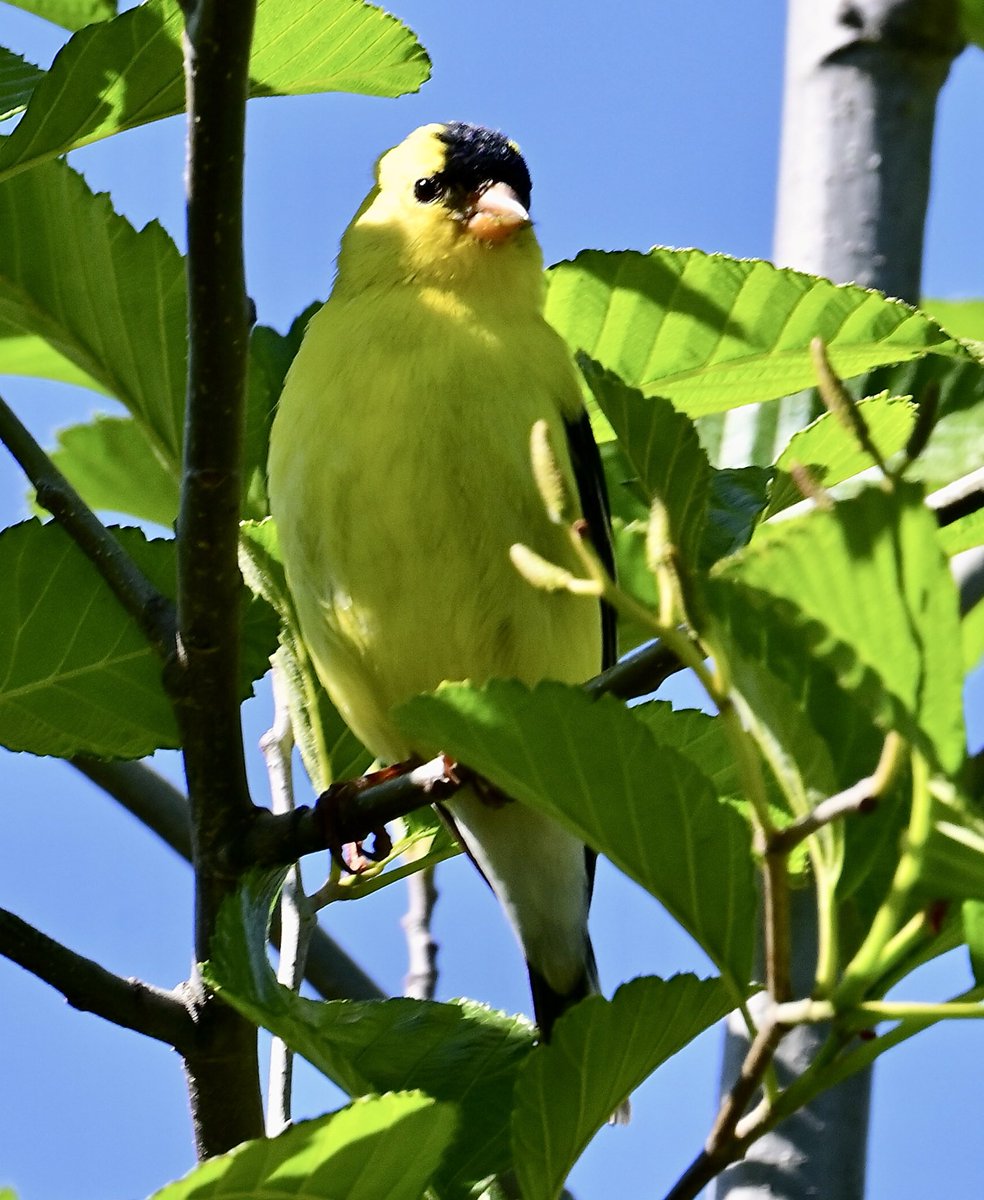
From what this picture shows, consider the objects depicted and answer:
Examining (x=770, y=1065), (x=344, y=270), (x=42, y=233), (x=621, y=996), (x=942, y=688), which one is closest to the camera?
(x=942, y=688)

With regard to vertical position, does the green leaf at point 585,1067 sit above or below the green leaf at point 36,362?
below

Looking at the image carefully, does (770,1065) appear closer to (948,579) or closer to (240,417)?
(948,579)

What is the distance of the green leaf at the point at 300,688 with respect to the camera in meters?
2.02

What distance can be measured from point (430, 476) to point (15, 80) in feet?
2.28

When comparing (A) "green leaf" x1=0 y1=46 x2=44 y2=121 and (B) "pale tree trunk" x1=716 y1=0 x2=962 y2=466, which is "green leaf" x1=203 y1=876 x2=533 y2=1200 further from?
(B) "pale tree trunk" x1=716 y1=0 x2=962 y2=466

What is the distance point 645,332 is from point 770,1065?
1064mm

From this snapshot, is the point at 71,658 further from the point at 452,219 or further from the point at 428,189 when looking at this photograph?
the point at 428,189

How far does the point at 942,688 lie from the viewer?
2.87 feet

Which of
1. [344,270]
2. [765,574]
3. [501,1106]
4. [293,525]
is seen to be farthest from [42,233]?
[765,574]

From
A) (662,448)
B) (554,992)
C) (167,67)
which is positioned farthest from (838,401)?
(554,992)

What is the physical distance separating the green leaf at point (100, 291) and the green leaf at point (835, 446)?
69 centimetres

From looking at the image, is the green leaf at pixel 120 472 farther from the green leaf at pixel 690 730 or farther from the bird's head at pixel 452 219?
the green leaf at pixel 690 730

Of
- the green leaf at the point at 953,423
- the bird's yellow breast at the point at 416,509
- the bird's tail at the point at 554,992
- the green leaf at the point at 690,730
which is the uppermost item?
the bird's yellow breast at the point at 416,509

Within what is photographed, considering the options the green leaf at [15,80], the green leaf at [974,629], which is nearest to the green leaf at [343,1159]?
the green leaf at [15,80]
